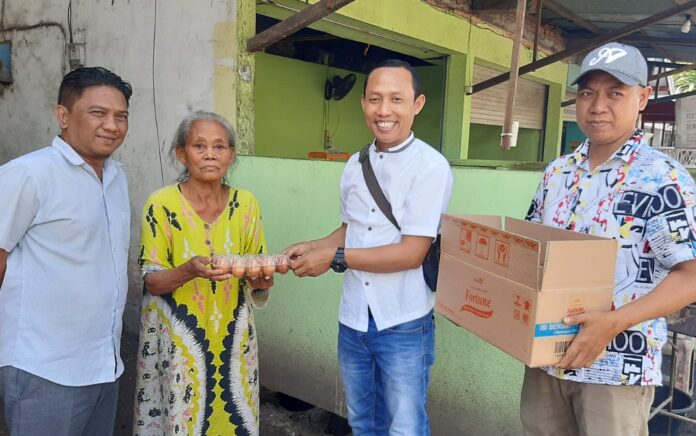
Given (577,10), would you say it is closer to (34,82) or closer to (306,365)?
(306,365)

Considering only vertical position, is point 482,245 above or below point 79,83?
below

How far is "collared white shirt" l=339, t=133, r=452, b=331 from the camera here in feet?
5.91

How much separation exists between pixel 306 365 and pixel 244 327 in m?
1.34

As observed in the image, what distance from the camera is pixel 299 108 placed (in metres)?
7.11

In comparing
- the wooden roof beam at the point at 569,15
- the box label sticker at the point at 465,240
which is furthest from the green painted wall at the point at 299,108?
the box label sticker at the point at 465,240

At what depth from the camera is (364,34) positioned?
206 inches

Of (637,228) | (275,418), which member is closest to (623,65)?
(637,228)

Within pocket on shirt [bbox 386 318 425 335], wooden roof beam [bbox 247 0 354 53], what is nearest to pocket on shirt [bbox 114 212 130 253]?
pocket on shirt [bbox 386 318 425 335]

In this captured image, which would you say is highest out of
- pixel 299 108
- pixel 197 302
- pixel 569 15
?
pixel 569 15

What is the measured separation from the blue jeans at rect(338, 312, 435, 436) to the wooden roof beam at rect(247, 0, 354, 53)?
6.76 ft

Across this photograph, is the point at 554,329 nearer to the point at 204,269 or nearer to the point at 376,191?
the point at 376,191

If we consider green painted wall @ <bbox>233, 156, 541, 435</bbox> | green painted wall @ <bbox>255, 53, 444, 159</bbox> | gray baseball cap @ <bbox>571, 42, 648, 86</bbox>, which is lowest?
green painted wall @ <bbox>233, 156, 541, 435</bbox>

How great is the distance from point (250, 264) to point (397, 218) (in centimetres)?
58

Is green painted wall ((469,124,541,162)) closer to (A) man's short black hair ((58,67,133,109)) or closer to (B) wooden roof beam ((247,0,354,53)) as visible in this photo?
(B) wooden roof beam ((247,0,354,53))
